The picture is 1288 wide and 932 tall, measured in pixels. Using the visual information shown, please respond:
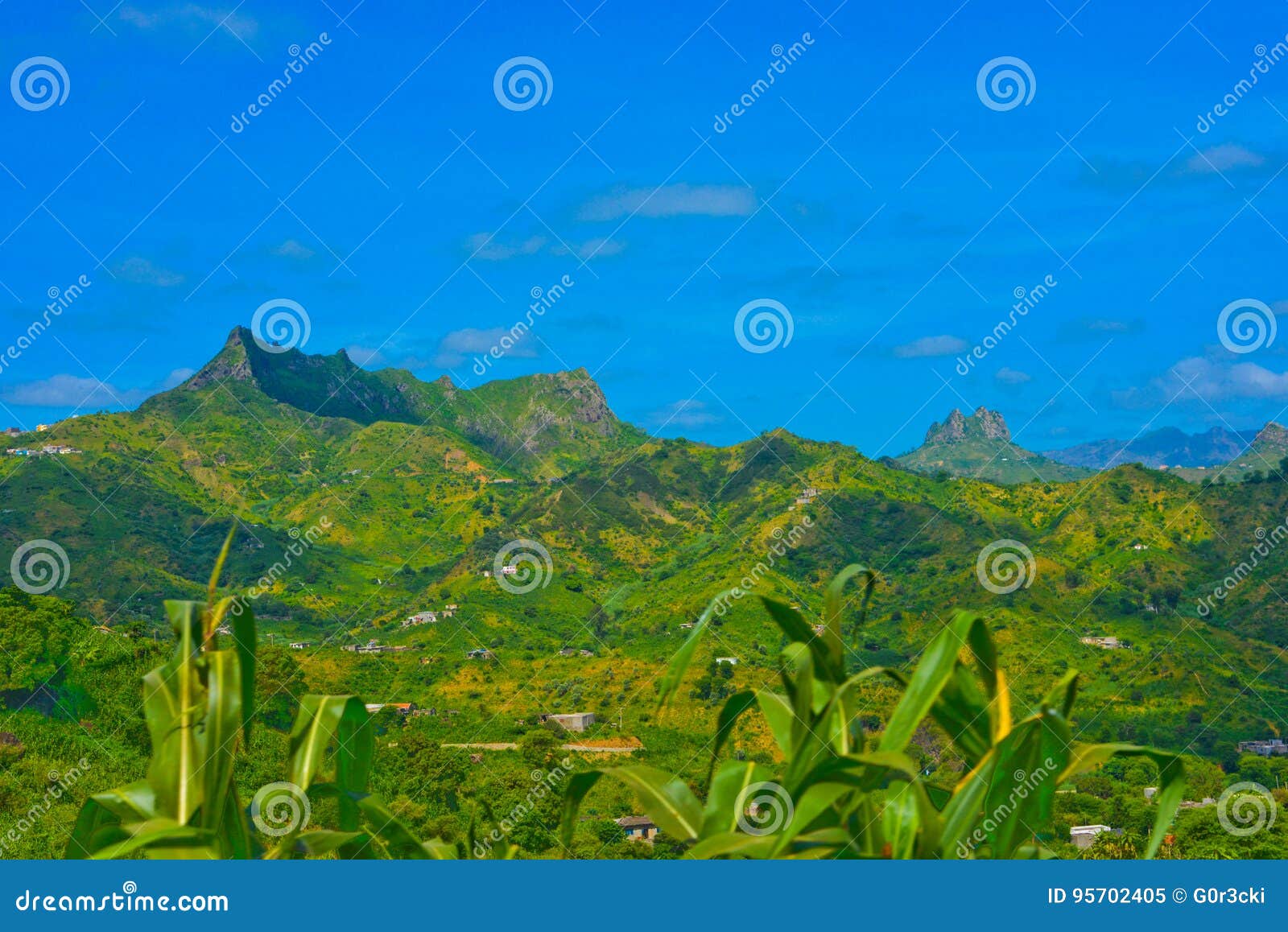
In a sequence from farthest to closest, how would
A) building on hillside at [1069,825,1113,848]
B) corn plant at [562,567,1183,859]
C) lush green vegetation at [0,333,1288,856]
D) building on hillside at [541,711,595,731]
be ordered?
building on hillside at [541,711,595,731] → lush green vegetation at [0,333,1288,856] → building on hillside at [1069,825,1113,848] → corn plant at [562,567,1183,859]

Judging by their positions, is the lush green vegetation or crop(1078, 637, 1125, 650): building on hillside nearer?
the lush green vegetation

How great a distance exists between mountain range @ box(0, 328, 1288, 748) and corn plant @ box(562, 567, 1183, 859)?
6513 millimetres

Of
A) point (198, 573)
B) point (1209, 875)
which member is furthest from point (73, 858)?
point (198, 573)

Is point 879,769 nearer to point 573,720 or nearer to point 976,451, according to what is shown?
point 573,720

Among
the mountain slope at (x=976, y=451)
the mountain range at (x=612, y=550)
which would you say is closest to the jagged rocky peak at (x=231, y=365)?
the mountain range at (x=612, y=550)

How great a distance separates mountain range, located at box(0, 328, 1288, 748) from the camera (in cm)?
3338

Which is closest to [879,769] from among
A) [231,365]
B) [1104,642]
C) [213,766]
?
[213,766]

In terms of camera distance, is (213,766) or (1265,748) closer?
(213,766)

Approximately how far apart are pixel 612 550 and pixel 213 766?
5294 centimetres

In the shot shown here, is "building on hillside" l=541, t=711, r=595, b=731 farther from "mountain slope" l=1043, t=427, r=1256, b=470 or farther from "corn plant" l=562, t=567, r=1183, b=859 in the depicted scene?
"mountain slope" l=1043, t=427, r=1256, b=470

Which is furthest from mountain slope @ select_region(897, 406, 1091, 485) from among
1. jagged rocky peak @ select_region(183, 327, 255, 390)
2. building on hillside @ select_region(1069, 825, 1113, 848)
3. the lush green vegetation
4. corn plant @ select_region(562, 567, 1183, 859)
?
corn plant @ select_region(562, 567, 1183, 859)

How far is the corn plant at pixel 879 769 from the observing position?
158cm

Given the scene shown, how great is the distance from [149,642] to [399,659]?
1483cm

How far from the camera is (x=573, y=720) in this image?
31.7 m
